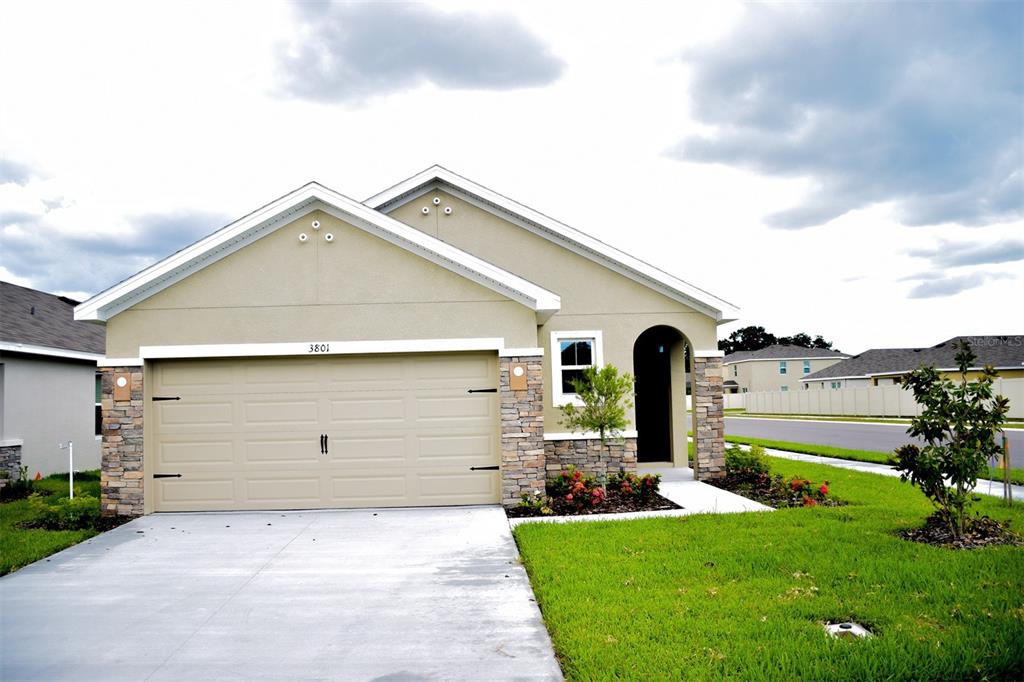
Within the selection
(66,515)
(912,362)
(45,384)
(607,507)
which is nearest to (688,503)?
(607,507)

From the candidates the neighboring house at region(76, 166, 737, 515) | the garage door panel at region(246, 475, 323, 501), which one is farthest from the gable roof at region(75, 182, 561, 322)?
the garage door panel at region(246, 475, 323, 501)

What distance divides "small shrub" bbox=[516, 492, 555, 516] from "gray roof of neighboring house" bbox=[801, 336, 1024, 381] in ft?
118

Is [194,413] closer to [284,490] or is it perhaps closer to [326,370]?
[284,490]

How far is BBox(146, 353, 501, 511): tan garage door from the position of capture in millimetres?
11156

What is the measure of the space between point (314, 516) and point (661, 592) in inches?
238

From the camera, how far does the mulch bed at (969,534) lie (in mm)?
8055

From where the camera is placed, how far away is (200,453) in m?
11.2

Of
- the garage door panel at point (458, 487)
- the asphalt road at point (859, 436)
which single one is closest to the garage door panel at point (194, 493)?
the garage door panel at point (458, 487)

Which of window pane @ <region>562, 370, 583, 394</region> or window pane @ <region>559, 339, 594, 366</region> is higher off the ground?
window pane @ <region>559, 339, 594, 366</region>

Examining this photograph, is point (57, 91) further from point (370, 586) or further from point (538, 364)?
point (370, 586)

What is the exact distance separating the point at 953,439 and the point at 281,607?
774cm

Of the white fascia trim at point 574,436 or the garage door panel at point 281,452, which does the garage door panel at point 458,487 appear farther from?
the white fascia trim at point 574,436

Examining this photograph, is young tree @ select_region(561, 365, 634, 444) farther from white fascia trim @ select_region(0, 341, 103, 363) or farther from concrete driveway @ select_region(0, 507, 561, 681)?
white fascia trim @ select_region(0, 341, 103, 363)

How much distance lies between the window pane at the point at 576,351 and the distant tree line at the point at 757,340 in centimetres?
9140
